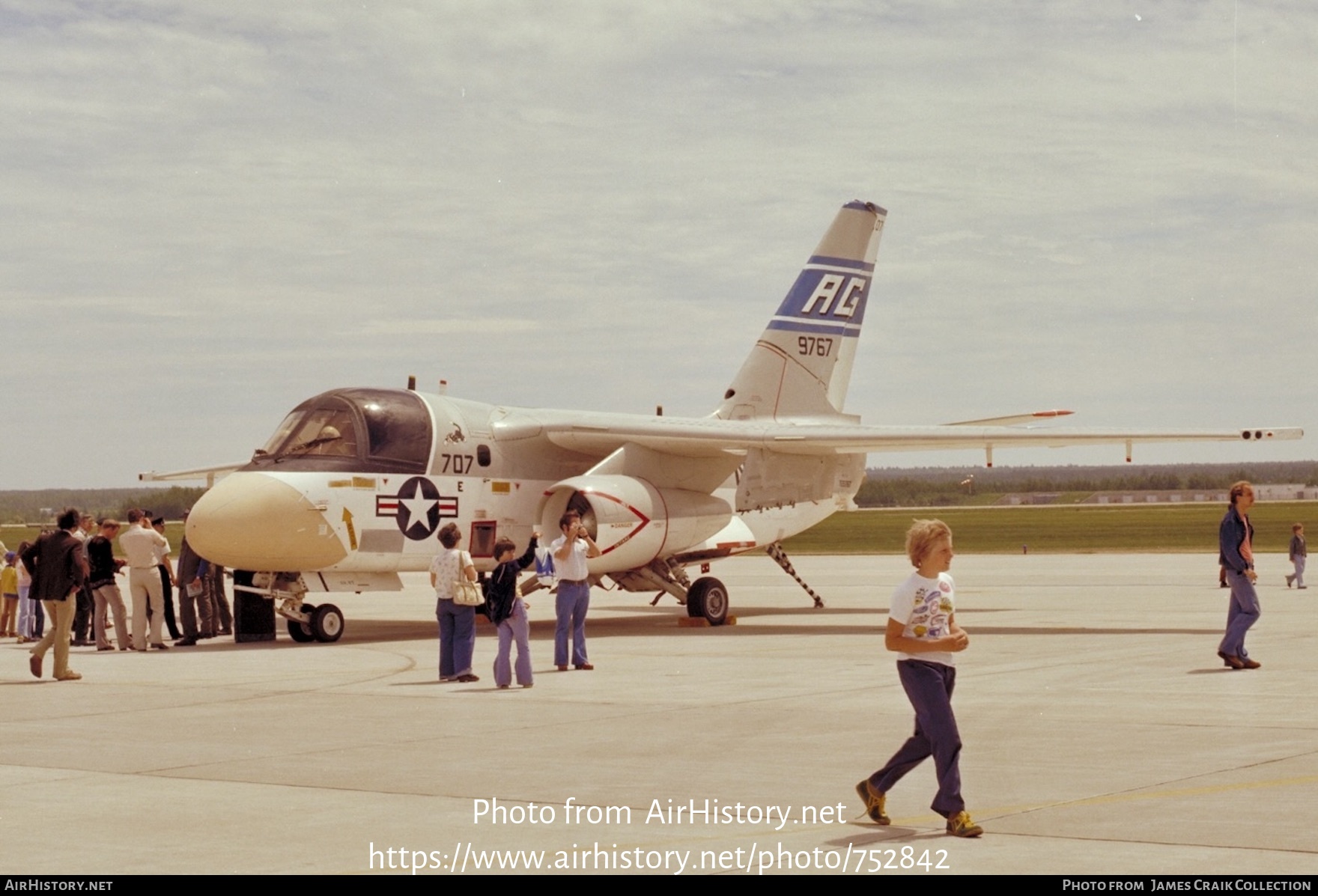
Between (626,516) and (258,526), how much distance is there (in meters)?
5.43

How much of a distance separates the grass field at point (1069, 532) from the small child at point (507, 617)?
3865 cm

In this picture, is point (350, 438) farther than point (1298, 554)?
No

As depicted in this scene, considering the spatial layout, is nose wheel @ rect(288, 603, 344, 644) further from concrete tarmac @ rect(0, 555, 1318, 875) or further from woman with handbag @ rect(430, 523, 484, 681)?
woman with handbag @ rect(430, 523, 484, 681)

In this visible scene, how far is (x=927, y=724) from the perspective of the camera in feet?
27.1

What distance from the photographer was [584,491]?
76.1 feet

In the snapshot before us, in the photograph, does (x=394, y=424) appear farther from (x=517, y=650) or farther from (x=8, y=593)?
(x=8, y=593)

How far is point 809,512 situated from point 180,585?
1027 centimetres

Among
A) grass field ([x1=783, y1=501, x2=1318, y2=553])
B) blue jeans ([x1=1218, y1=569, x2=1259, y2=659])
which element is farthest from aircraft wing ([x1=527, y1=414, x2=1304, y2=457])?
grass field ([x1=783, y1=501, x2=1318, y2=553])

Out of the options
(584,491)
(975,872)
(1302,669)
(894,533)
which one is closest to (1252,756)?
(975,872)

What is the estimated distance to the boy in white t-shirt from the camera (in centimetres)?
826

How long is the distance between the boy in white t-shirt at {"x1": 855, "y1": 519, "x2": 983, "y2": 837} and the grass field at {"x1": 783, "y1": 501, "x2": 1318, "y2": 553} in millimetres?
44126

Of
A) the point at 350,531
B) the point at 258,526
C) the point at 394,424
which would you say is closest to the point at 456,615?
the point at 258,526

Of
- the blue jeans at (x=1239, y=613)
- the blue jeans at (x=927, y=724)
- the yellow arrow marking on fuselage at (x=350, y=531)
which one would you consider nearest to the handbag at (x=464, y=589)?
the yellow arrow marking on fuselage at (x=350, y=531)
